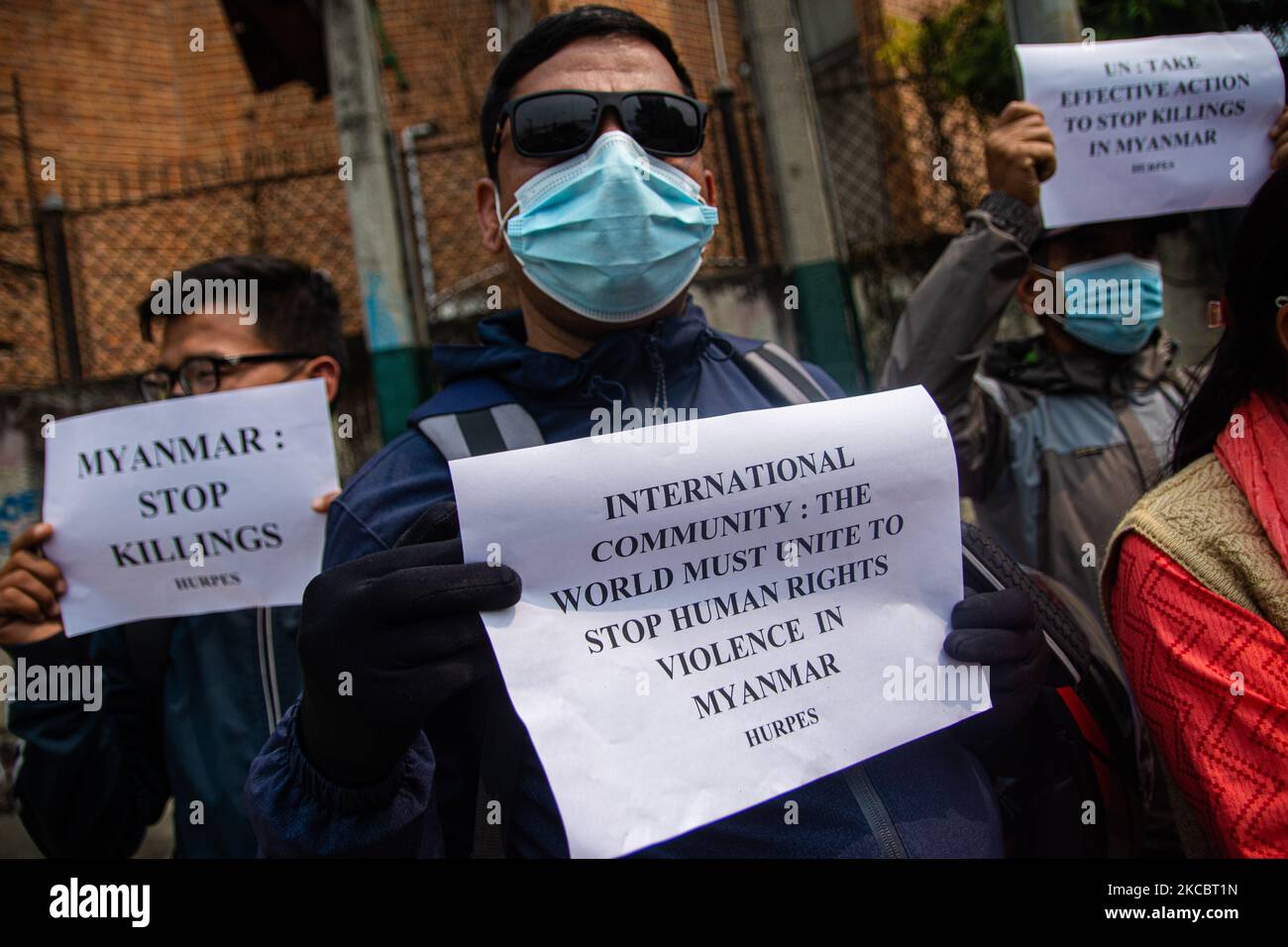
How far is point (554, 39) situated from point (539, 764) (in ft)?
4.63

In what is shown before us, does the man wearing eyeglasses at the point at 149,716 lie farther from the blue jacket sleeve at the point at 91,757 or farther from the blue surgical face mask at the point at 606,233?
the blue surgical face mask at the point at 606,233

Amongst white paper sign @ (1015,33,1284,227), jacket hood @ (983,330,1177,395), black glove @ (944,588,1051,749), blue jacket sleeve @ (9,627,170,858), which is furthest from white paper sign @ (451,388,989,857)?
jacket hood @ (983,330,1177,395)

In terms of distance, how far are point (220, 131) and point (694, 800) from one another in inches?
404

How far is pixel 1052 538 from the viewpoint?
8.18 ft

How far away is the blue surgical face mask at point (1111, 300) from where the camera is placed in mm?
2617

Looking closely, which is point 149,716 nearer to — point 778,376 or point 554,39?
point 778,376

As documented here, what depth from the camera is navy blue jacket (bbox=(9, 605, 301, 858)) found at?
1956 millimetres

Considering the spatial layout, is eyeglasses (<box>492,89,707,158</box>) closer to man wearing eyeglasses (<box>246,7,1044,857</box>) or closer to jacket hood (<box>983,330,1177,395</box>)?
man wearing eyeglasses (<box>246,7,1044,857</box>)

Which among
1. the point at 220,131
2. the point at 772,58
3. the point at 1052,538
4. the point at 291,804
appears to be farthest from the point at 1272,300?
the point at 220,131

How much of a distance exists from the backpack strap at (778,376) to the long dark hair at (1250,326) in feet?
2.38

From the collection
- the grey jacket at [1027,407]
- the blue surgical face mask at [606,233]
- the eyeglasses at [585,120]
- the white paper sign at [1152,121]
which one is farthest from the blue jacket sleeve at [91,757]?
the white paper sign at [1152,121]

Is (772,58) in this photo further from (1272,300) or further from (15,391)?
(15,391)

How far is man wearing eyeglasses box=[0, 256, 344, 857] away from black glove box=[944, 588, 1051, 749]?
57.8 inches

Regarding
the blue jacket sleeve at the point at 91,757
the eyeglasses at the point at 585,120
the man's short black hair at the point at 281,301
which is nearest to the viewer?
the eyeglasses at the point at 585,120
